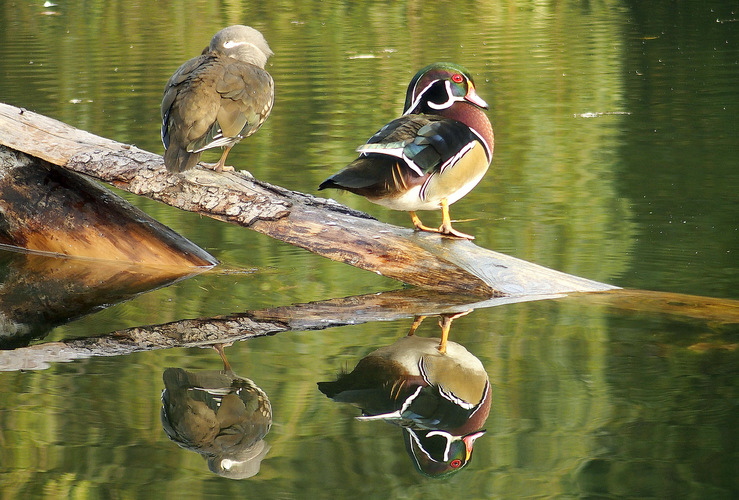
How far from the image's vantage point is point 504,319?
3.99 m

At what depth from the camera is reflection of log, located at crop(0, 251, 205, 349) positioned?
4.23 m

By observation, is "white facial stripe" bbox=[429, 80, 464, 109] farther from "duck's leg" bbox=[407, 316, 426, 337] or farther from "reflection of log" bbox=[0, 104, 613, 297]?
"duck's leg" bbox=[407, 316, 426, 337]

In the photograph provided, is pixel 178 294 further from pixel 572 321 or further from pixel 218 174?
pixel 572 321

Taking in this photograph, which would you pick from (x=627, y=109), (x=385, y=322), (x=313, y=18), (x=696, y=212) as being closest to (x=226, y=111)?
(x=385, y=322)

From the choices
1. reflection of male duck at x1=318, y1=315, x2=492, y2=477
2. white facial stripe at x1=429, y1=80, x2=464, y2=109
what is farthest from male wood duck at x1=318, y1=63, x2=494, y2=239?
reflection of male duck at x1=318, y1=315, x2=492, y2=477

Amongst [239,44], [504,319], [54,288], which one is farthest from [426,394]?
[239,44]

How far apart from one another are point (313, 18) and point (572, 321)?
13.7 metres

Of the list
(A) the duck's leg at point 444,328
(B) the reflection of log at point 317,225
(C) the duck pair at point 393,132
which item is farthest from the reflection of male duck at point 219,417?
(B) the reflection of log at point 317,225

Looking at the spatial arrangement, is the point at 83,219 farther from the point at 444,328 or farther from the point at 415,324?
the point at 444,328

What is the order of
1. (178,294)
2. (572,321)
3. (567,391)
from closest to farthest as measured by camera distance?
1. (567,391)
2. (572,321)
3. (178,294)

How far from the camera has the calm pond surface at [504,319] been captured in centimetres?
277

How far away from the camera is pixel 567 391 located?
3.27 metres

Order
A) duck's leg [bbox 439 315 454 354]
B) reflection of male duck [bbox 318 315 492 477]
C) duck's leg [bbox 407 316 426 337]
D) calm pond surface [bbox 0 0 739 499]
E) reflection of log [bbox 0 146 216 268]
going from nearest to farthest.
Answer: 1. calm pond surface [bbox 0 0 739 499]
2. reflection of male duck [bbox 318 315 492 477]
3. duck's leg [bbox 439 315 454 354]
4. duck's leg [bbox 407 316 426 337]
5. reflection of log [bbox 0 146 216 268]

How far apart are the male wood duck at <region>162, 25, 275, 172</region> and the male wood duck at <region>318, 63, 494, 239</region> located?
0.63 metres
